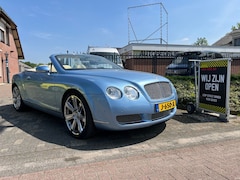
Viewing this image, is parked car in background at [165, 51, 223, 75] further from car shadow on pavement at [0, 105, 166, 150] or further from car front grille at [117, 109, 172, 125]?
car front grille at [117, 109, 172, 125]

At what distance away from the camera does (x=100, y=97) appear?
9.85ft

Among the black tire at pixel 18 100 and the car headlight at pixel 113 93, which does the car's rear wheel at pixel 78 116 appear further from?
the black tire at pixel 18 100

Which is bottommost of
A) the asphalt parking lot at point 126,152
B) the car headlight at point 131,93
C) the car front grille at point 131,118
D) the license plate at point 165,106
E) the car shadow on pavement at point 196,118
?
the asphalt parking lot at point 126,152

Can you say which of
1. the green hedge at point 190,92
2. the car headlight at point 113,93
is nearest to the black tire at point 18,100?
the car headlight at point 113,93

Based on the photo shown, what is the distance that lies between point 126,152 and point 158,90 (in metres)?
1.11

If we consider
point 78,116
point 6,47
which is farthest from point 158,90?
point 6,47

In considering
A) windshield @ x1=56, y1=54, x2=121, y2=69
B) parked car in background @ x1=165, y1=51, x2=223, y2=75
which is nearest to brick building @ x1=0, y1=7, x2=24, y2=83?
parked car in background @ x1=165, y1=51, x2=223, y2=75

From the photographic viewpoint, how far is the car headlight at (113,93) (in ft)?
9.80

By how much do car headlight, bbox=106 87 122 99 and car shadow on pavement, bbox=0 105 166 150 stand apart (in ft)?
2.45

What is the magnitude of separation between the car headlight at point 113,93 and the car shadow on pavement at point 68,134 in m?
0.75

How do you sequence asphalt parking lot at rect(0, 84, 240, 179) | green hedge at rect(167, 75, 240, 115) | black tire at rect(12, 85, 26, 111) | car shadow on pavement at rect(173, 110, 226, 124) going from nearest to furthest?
asphalt parking lot at rect(0, 84, 240, 179), car shadow on pavement at rect(173, 110, 226, 124), green hedge at rect(167, 75, 240, 115), black tire at rect(12, 85, 26, 111)

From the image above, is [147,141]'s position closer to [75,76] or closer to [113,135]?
[113,135]

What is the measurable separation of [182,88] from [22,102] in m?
4.89

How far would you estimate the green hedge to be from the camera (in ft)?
17.5
